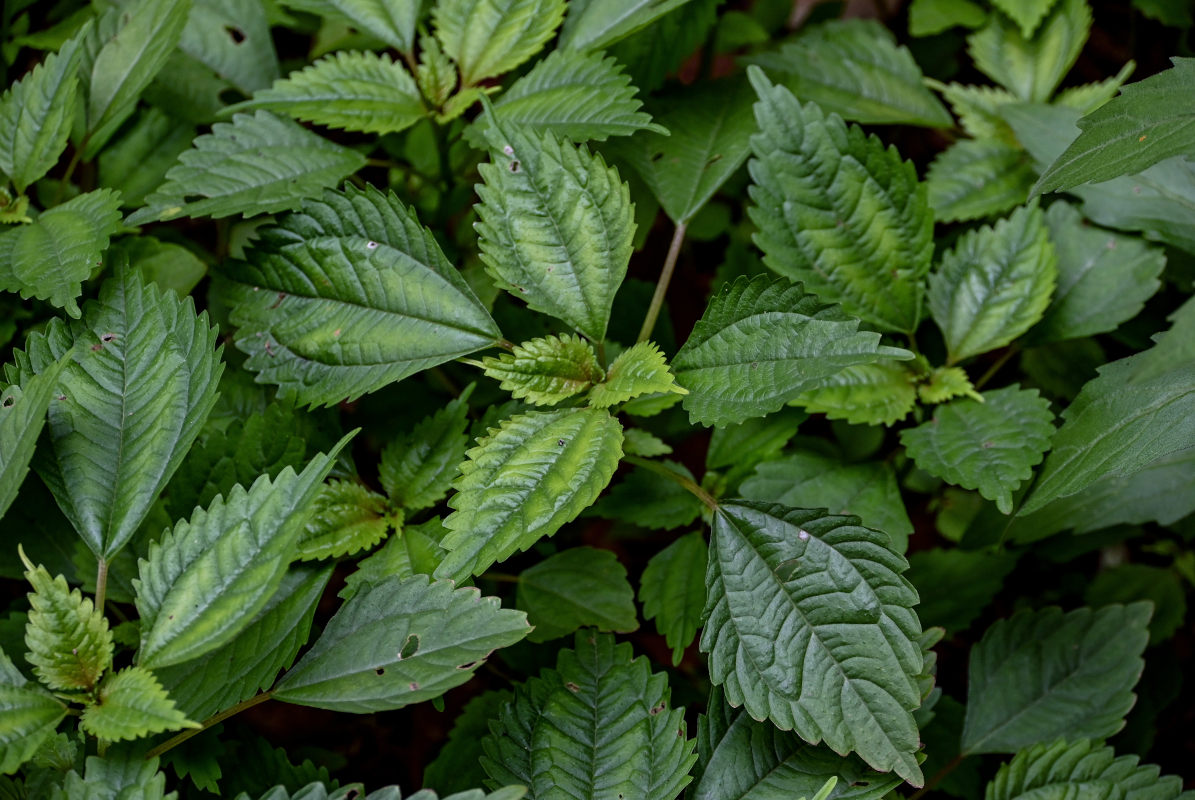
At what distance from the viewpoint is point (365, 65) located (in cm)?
156

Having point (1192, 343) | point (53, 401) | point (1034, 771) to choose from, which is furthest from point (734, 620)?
point (53, 401)

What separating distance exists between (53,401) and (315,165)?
0.56 metres

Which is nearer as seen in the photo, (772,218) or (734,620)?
(734,620)

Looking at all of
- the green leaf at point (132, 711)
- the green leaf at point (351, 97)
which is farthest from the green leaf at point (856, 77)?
the green leaf at point (132, 711)

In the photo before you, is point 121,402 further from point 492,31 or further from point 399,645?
point 492,31

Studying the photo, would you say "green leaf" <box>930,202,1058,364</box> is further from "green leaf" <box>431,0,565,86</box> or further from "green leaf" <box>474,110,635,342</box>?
"green leaf" <box>431,0,565,86</box>

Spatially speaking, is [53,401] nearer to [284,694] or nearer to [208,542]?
[208,542]

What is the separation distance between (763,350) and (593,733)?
0.58 m

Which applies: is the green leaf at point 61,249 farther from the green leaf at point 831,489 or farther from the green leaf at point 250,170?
the green leaf at point 831,489

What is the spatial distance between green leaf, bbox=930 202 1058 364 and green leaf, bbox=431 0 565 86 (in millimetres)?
799

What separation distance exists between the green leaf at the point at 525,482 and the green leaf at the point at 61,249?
0.61m

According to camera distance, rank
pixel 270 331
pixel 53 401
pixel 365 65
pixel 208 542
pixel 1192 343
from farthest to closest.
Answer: pixel 365 65, pixel 270 331, pixel 53 401, pixel 208 542, pixel 1192 343

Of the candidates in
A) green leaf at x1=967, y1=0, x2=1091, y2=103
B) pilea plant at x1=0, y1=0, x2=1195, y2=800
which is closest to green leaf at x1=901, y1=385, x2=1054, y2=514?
pilea plant at x1=0, y1=0, x2=1195, y2=800

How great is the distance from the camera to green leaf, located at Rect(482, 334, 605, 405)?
1305 millimetres
